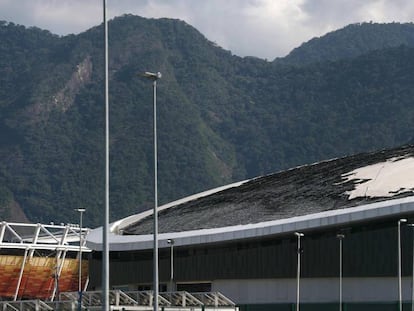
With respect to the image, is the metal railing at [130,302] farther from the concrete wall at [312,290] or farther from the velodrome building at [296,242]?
the concrete wall at [312,290]

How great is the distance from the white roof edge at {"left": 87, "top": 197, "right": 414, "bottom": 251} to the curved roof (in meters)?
0.06

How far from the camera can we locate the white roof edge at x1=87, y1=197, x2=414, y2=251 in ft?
246

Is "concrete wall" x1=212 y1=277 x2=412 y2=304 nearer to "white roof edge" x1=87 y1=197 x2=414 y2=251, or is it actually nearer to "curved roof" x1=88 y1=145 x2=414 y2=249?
"white roof edge" x1=87 y1=197 x2=414 y2=251

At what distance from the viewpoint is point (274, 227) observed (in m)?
81.9

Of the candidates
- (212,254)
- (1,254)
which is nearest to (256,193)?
(212,254)

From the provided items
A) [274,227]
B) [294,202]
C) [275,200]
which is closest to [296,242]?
[274,227]

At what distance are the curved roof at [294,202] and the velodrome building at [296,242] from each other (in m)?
0.13

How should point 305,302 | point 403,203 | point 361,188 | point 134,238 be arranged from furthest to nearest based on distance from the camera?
point 134,238 < point 361,188 < point 305,302 < point 403,203

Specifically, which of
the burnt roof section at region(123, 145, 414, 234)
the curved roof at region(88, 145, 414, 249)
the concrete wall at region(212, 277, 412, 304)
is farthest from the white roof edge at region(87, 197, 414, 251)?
the concrete wall at region(212, 277, 412, 304)

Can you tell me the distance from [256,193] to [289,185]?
118 inches

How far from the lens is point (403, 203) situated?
73812 millimetres

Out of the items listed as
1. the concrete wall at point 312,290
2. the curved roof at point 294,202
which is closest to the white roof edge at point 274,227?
the curved roof at point 294,202

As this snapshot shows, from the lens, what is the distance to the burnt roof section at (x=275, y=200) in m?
85.8

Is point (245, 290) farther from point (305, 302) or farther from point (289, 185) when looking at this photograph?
point (289, 185)
